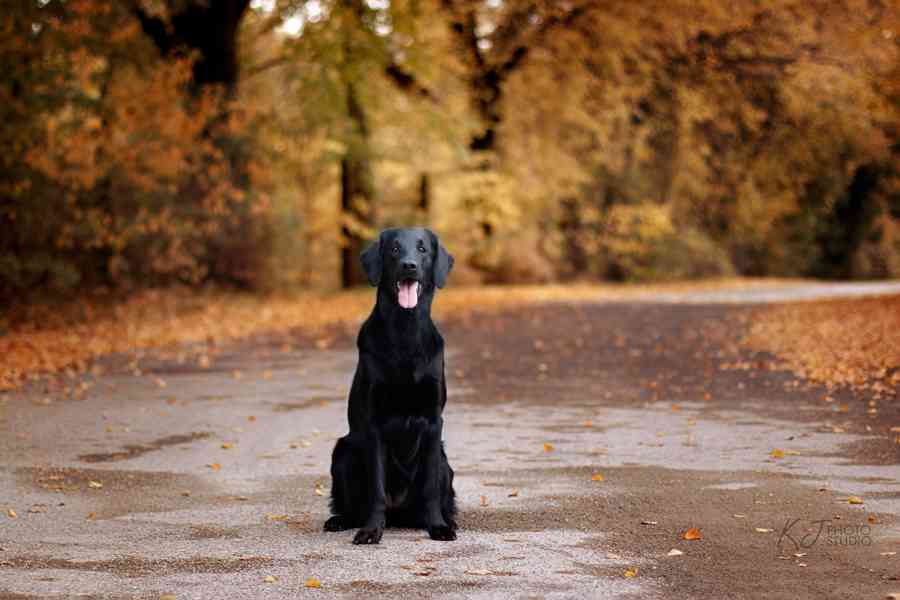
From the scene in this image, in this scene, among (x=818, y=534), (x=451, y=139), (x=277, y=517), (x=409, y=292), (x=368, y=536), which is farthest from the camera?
(x=451, y=139)

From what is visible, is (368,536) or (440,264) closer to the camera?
(368,536)

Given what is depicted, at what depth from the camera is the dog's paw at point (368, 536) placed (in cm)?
709

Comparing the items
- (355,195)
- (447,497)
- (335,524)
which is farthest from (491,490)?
(355,195)

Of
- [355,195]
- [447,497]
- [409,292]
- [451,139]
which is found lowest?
[447,497]

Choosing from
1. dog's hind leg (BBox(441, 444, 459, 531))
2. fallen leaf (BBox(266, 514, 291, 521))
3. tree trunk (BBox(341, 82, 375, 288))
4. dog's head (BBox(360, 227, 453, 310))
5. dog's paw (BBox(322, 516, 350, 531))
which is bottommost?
fallen leaf (BBox(266, 514, 291, 521))

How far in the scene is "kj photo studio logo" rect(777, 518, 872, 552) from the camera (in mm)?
7121

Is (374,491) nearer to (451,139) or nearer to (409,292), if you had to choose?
(409,292)

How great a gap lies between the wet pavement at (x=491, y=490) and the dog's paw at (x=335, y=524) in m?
0.10

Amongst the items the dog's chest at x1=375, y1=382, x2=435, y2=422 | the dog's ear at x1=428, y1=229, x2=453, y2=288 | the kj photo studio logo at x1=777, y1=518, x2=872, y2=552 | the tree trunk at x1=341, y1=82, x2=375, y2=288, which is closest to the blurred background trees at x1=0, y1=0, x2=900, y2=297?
the tree trunk at x1=341, y1=82, x2=375, y2=288

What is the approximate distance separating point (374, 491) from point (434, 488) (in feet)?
1.03

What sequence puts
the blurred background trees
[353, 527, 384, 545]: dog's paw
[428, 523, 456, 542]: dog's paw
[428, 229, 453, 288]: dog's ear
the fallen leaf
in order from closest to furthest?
[353, 527, 384, 545]: dog's paw, [428, 523, 456, 542]: dog's paw, [428, 229, 453, 288]: dog's ear, the fallen leaf, the blurred background trees

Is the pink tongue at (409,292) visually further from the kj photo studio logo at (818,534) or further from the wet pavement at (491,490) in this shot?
the kj photo studio logo at (818,534)

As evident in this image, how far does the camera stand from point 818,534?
24.1 ft

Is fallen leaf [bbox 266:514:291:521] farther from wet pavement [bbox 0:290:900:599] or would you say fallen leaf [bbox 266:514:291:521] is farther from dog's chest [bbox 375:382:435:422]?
dog's chest [bbox 375:382:435:422]
